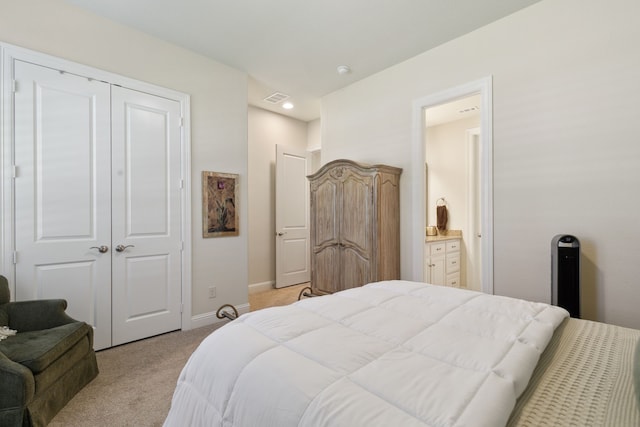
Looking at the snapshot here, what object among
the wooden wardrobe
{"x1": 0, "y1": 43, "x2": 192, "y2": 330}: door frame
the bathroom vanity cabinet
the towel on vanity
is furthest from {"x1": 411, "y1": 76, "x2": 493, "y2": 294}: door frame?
{"x1": 0, "y1": 43, "x2": 192, "y2": 330}: door frame

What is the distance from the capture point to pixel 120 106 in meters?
2.78

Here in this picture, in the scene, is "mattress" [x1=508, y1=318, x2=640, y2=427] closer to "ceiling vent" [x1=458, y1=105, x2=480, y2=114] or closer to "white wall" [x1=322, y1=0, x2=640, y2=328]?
"white wall" [x1=322, y1=0, x2=640, y2=328]

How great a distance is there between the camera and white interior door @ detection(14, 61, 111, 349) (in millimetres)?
2332

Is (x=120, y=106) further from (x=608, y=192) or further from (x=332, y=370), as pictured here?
(x=608, y=192)

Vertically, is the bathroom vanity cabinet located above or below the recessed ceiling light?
below

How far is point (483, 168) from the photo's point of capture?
2.77 m

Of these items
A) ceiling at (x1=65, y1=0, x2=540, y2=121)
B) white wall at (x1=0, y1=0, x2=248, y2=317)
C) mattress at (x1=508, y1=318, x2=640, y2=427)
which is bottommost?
mattress at (x1=508, y1=318, x2=640, y2=427)

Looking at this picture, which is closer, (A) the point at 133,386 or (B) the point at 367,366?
(B) the point at 367,366

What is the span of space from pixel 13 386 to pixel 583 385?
7.90 ft

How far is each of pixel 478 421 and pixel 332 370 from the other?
392mm

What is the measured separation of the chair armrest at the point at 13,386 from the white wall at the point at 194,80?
171 centimetres

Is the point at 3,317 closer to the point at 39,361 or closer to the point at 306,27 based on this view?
the point at 39,361

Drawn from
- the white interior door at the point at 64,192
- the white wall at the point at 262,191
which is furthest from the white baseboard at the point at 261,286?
the white interior door at the point at 64,192

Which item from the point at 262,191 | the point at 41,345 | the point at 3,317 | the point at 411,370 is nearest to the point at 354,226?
the point at 262,191
